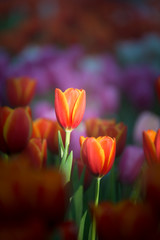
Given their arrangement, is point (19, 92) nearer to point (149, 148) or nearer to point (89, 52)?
point (149, 148)

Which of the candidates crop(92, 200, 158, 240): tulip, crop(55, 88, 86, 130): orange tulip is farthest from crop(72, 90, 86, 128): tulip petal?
crop(92, 200, 158, 240): tulip

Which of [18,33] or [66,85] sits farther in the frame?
[18,33]

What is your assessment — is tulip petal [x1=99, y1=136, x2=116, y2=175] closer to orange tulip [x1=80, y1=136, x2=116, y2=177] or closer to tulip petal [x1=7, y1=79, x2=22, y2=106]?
orange tulip [x1=80, y1=136, x2=116, y2=177]

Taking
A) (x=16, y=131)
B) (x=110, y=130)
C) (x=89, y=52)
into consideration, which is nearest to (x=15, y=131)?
(x=16, y=131)

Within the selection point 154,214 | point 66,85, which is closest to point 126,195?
point 154,214

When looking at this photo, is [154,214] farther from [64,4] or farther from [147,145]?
[64,4]

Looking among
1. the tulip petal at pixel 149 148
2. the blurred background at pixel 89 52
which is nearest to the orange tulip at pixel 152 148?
the tulip petal at pixel 149 148
